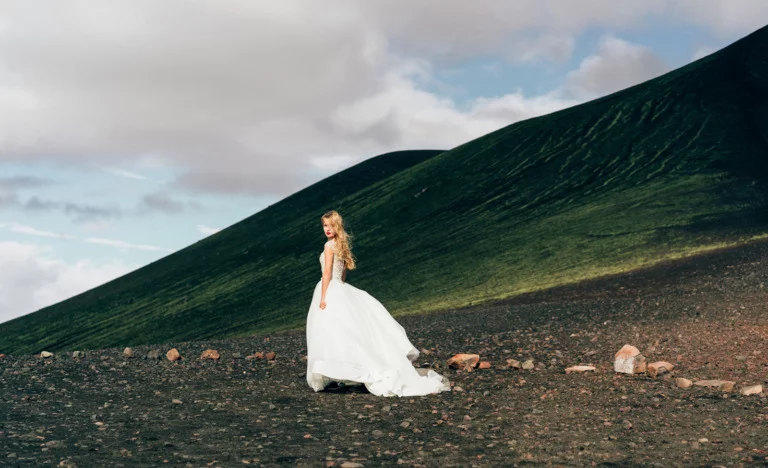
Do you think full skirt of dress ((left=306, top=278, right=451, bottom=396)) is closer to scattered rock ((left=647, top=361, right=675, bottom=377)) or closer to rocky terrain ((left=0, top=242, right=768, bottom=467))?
rocky terrain ((left=0, top=242, right=768, bottom=467))

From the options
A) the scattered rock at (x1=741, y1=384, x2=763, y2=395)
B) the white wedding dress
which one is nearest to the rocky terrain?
the scattered rock at (x1=741, y1=384, x2=763, y2=395)

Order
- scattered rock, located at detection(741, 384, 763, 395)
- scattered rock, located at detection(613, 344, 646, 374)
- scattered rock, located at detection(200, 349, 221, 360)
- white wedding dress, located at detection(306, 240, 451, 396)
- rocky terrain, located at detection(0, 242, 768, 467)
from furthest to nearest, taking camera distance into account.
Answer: scattered rock, located at detection(200, 349, 221, 360) → scattered rock, located at detection(613, 344, 646, 374) → white wedding dress, located at detection(306, 240, 451, 396) → scattered rock, located at detection(741, 384, 763, 395) → rocky terrain, located at detection(0, 242, 768, 467)

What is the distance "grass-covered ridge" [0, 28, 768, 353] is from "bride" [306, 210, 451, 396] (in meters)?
30.1

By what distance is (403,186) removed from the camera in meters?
95.2

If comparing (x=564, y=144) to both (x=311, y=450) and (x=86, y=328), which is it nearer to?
(x=86, y=328)

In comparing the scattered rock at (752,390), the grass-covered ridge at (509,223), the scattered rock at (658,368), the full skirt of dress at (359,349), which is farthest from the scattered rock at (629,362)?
the grass-covered ridge at (509,223)

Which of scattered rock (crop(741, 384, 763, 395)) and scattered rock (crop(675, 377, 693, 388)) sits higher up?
scattered rock (crop(675, 377, 693, 388))

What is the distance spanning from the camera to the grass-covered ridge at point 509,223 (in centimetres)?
5312

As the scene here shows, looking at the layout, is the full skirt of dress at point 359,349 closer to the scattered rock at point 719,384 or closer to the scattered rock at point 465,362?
the scattered rock at point 465,362

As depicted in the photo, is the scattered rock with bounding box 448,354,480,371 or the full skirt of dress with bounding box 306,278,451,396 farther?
the scattered rock with bounding box 448,354,480,371

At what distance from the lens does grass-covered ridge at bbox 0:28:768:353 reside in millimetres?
53125

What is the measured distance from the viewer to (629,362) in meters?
17.6

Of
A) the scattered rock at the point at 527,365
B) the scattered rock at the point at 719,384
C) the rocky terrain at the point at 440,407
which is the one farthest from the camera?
the scattered rock at the point at 527,365

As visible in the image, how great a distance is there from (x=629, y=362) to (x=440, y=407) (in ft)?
19.4
